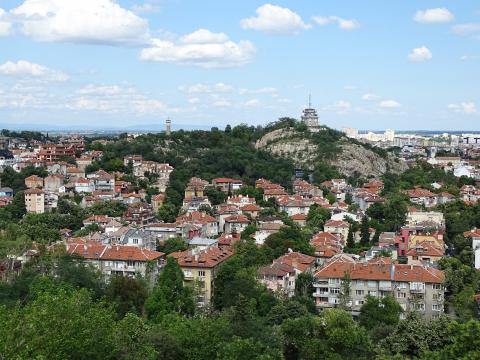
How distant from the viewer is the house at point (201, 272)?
28484 mm

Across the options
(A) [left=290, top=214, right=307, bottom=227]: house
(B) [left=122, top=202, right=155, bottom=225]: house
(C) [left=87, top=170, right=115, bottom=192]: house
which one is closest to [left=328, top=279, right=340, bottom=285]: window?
(A) [left=290, top=214, right=307, bottom=227]: house

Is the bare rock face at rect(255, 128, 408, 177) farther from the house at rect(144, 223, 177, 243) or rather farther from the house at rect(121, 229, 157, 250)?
the house at rect(121, 229, 157, 250)

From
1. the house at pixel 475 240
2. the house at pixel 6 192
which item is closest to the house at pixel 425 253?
the house at pixel 475 240

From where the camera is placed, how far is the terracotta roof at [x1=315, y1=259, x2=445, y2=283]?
88.1 feet

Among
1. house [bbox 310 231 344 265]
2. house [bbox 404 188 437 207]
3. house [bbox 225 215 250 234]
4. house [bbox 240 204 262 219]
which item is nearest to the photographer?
house [bbox 310 231 344 265]

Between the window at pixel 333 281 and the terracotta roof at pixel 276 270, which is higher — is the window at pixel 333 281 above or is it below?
below

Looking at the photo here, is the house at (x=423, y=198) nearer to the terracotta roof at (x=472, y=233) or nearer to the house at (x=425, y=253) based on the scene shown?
the terracotta roof at (x=472, y=233)

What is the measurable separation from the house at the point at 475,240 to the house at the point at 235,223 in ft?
45.5

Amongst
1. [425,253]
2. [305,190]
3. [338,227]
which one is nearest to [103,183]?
[305,190]

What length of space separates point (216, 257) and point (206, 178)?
27508 mm

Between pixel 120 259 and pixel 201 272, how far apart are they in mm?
4121

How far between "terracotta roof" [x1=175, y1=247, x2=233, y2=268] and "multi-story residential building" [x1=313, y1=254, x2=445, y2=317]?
5028mm

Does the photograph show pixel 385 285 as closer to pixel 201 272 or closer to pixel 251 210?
pixel 201 272

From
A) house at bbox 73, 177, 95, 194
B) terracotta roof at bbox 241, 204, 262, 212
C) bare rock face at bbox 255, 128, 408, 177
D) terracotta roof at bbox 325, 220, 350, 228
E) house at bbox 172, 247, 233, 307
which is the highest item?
bare rock face at bbox 255, 128, 408, 177
